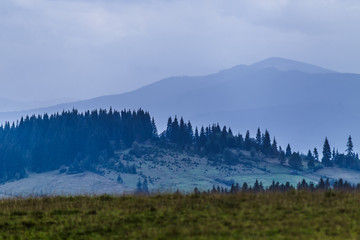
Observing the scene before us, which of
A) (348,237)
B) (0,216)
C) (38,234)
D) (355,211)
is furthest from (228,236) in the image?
(0,216)

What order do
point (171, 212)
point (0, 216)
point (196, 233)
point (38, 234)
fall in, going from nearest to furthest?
1. point (196, 233)
2. point (38, 234)
3. point (171, 212)
4. point (0, 216)

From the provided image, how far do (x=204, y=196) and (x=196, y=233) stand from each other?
6615 mm

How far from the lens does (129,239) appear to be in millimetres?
19391

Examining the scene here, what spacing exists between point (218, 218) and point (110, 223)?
4.23 meters

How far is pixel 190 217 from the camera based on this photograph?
71.5 feet

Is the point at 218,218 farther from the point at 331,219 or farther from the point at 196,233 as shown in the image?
the point at 331,219

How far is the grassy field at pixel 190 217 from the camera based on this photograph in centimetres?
1944

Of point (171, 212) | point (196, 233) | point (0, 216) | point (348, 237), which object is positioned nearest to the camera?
point (348, 237)

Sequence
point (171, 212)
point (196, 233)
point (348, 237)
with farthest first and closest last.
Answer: point (171, 212)
point (196, 233)
point (348, 237)

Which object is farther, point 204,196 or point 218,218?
point 204,196

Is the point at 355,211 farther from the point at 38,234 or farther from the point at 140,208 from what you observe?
the point at 38,234

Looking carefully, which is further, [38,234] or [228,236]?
[38,234]

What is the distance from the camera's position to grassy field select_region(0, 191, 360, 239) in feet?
63.8

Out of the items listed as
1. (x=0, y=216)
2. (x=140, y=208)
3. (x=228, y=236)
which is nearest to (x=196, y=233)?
(x=228, y=236)
